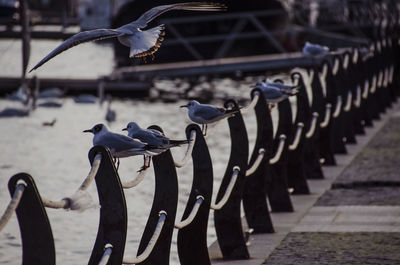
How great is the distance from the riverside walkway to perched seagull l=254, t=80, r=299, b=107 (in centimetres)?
94

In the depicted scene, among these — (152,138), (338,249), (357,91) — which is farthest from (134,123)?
(357,91)

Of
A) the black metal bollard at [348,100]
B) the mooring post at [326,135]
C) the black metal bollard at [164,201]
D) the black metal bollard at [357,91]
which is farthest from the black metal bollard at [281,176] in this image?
the black metal bollard at [357,91]

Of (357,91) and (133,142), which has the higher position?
(133,142)

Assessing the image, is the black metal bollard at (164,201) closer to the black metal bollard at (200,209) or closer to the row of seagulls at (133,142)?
the row of seagulls at (133,142)

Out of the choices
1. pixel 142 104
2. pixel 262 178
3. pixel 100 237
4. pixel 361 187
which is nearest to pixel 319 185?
pixel 361 187

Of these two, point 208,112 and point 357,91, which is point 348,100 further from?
point 208,112

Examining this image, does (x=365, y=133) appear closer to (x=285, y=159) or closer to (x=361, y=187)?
(x=361, y=187)

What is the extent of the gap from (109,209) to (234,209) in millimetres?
2490

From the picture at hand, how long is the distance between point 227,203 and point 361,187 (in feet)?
9.35

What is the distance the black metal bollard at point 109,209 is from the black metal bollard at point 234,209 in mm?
2361

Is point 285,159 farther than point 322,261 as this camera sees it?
Yes

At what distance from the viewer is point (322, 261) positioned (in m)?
7.22

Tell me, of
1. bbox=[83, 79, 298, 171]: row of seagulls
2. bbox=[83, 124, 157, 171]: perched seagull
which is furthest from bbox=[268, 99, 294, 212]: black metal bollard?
bbox=[83, 124, 157, 171]: perched seagull

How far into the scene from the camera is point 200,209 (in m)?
6.87
